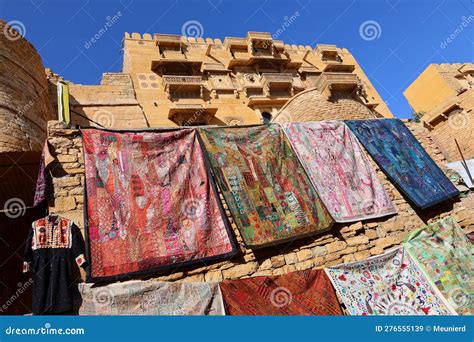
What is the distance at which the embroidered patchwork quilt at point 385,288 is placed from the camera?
457cm

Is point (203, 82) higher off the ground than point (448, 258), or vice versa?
point (203, 82)

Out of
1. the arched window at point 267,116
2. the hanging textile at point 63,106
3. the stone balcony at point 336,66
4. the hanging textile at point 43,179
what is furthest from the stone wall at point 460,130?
the hanging textile at point 43,179

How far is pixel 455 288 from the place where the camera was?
5.13 meters

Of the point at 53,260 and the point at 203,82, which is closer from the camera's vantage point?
the point at 53,260

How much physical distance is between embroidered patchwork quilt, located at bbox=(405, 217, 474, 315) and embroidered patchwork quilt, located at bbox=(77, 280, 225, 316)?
12.1 ft

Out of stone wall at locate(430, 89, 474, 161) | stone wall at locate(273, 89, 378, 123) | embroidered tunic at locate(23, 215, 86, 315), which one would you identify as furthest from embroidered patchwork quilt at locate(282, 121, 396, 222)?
stone wall at locate(430, 89, 474, 161)

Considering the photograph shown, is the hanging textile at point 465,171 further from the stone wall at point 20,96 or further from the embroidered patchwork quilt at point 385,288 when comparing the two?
the stone wall at point 20,96

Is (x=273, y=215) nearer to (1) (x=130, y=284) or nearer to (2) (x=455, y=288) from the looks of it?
(1) (x=130, y=284)

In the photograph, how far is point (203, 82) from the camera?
59.9 ft

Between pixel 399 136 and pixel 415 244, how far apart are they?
334cm

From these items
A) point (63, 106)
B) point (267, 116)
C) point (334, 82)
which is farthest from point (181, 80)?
point (63, 106)

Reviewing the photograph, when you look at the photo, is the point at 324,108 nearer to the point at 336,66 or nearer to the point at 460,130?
the point at 460,130

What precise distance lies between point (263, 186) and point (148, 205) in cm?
201

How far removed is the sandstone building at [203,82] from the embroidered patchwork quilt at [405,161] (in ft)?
21.9
